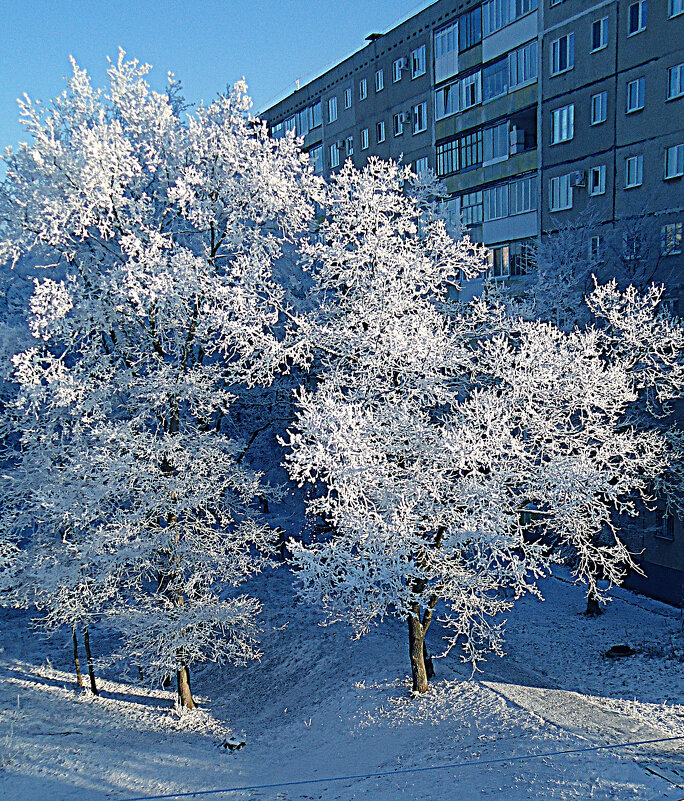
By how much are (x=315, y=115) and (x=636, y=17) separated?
910 inches

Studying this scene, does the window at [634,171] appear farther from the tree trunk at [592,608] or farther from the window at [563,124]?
the tree trunk at [592,608]

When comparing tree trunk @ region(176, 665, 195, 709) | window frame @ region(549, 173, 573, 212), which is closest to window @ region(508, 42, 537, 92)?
window frame @ region(549, 173, 573, 212)

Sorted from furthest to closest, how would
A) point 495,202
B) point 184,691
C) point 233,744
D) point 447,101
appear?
point 447,101 → point 495,202 → point 184,691 → point 233,744

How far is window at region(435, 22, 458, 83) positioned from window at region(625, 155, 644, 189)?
10278mm

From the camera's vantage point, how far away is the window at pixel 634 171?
21.8 meters

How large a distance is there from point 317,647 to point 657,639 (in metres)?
8.31

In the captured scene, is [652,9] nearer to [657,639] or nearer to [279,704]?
[657,639]

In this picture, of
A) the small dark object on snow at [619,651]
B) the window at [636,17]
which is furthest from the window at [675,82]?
the small dark object on snow at [619,651]

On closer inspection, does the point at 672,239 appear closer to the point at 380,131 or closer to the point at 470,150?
the point at 470,150

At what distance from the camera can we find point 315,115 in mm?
41094

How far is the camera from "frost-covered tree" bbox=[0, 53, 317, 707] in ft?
41.3

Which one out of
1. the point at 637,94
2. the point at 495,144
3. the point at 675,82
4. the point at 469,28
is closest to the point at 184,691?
the point at 675,82

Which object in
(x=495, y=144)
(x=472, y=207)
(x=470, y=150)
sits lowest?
(x=472, y=207)

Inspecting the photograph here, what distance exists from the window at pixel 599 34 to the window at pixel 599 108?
1.50 m
